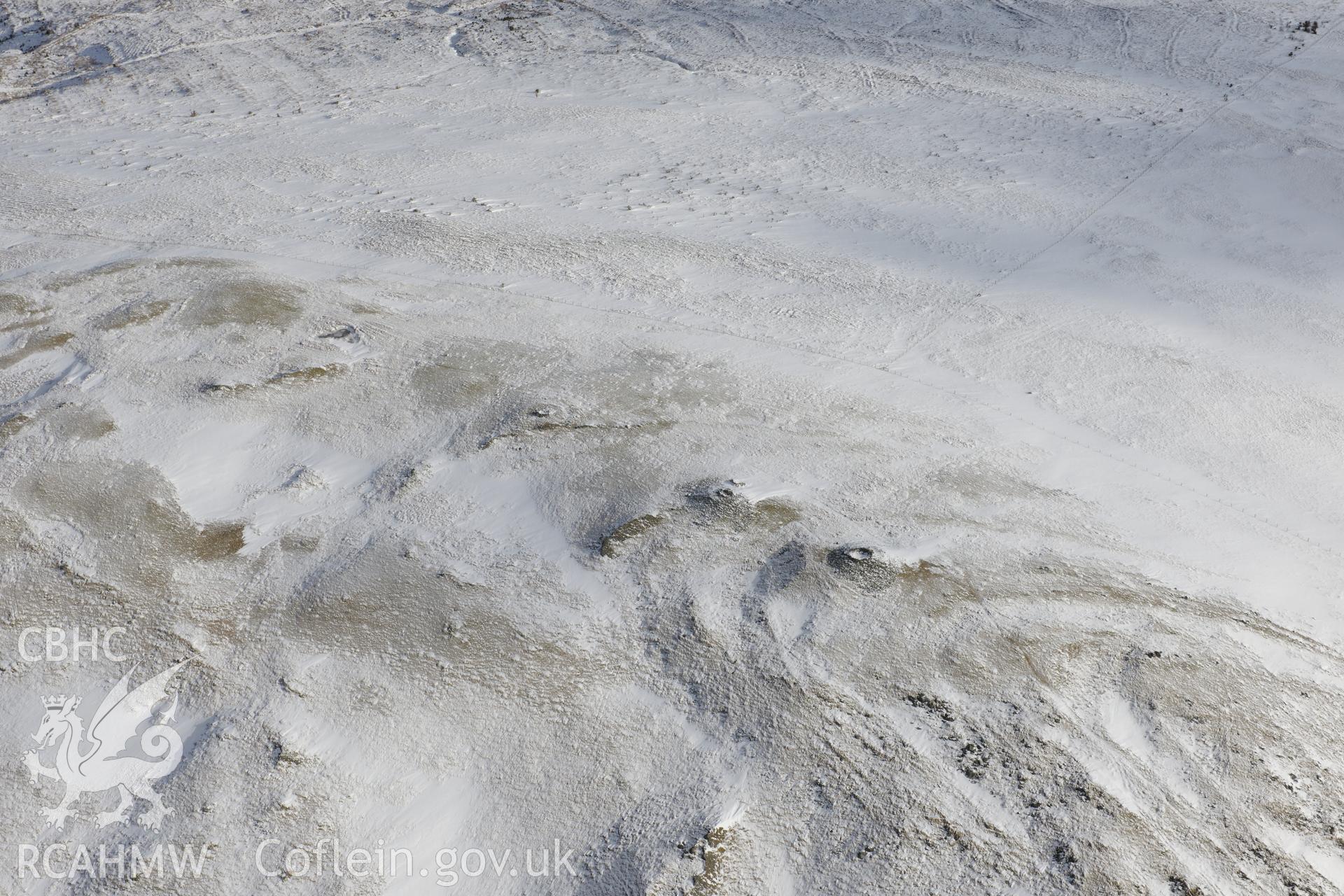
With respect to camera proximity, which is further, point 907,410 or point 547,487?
point 907,410

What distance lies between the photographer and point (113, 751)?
2838 mm

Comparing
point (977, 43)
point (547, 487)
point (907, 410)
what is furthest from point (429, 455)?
point (977, 43)

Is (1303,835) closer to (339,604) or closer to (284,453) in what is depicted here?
(339,604)

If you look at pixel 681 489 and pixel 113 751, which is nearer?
pixel 113 751

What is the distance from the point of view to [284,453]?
3887 mm

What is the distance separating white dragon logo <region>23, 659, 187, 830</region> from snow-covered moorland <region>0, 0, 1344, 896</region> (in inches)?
0.8

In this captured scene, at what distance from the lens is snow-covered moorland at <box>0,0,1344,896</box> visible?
2.74 meters

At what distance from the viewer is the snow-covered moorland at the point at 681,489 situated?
274 centimetres

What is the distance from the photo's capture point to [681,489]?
12.3ft

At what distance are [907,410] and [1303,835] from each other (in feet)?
7.11

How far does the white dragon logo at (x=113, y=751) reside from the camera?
2742 millimetres

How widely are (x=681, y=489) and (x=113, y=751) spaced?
203 cm

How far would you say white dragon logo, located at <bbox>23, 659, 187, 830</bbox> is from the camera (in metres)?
2.74

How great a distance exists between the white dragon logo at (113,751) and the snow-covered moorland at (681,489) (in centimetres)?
2
